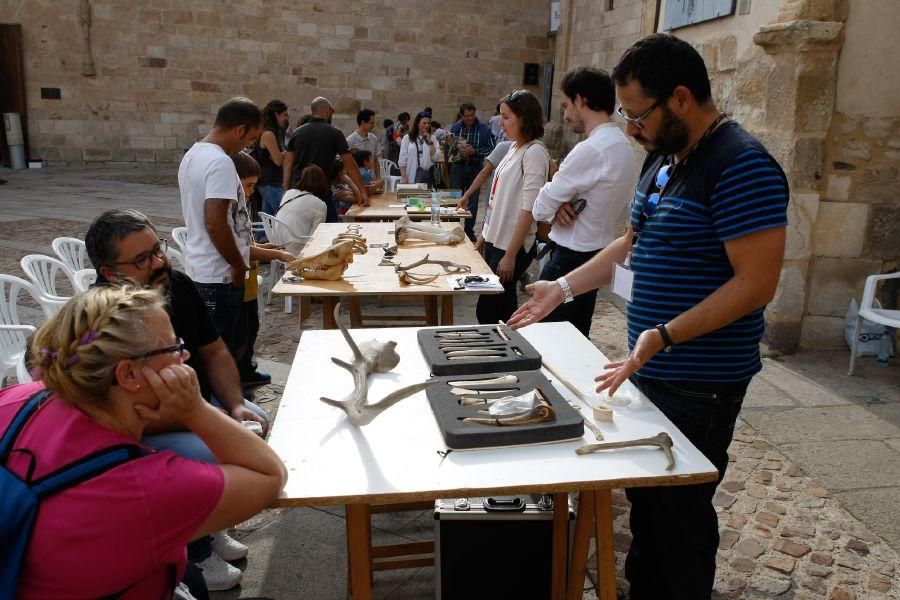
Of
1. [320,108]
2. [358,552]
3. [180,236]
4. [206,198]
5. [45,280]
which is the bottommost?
[358,552]

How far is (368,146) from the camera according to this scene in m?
8.98

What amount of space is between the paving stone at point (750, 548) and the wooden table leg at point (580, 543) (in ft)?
3.07

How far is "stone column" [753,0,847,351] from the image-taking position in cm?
445

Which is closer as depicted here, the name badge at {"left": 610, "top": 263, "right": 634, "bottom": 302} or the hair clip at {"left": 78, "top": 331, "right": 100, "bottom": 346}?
the hair clip at {"left": 78, "top": 331, "right": 100, "bottom": 346}

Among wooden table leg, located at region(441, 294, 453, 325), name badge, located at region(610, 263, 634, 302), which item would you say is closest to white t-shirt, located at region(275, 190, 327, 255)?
wooden table leg, located at region(441, 294, 453, 325)

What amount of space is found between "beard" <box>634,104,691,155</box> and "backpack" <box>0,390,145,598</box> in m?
1.48

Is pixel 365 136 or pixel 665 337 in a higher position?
pixel 365 136

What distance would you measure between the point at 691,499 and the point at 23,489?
5.40ft

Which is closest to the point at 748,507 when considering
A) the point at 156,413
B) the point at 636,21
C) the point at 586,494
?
the point at 586,494

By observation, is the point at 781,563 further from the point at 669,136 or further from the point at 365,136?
the point at 365,136

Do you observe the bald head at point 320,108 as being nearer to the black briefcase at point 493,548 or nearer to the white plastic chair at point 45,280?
the white plastic chair at point 45,280

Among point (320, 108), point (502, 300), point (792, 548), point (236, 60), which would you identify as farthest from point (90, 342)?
point (236, 60)

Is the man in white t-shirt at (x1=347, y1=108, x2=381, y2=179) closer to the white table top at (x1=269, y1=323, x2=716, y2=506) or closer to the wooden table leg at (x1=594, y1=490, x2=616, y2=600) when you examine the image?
the white table top at (x1=269, y1=323, x2=716, y2=506)

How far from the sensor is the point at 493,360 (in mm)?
2113
